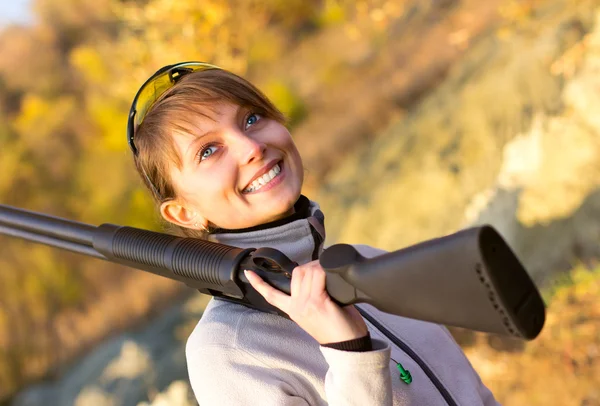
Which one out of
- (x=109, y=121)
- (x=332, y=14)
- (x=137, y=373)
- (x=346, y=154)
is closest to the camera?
(x=137, y=373)

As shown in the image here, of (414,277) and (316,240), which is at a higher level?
(414,277)

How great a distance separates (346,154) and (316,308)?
237 inches

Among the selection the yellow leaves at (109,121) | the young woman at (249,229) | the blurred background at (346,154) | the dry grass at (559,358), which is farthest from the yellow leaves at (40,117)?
the young woman at (249,229)

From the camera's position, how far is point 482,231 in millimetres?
800

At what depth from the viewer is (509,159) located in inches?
166

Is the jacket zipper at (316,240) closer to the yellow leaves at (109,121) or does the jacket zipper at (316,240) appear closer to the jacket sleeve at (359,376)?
the jacket sleeve at (359,376)

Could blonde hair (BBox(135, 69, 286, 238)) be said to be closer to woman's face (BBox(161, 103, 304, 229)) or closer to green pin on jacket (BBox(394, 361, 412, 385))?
woman's face (BBox(161, 103, 304, 229))

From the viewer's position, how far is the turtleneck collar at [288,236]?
1359 millimetres

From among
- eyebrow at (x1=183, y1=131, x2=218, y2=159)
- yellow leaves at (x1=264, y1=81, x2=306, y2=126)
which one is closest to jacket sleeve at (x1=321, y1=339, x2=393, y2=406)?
eyebrow at (x1=183, y1=131, x2=218, y2=159)

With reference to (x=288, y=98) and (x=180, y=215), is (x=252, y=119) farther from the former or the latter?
(x=288, y=98)

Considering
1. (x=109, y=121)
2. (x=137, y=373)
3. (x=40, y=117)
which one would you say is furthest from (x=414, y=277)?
(x=40, y=117)

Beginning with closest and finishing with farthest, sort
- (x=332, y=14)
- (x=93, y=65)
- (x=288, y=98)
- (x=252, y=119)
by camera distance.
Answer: (x=252, y=119), (x=288, y=98), (x=93, y=65), (x=332, y=14)

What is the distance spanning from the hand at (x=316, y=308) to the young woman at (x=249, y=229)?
16 mm

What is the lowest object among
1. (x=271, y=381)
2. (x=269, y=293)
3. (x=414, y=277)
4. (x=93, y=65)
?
(x=93, y=65)
